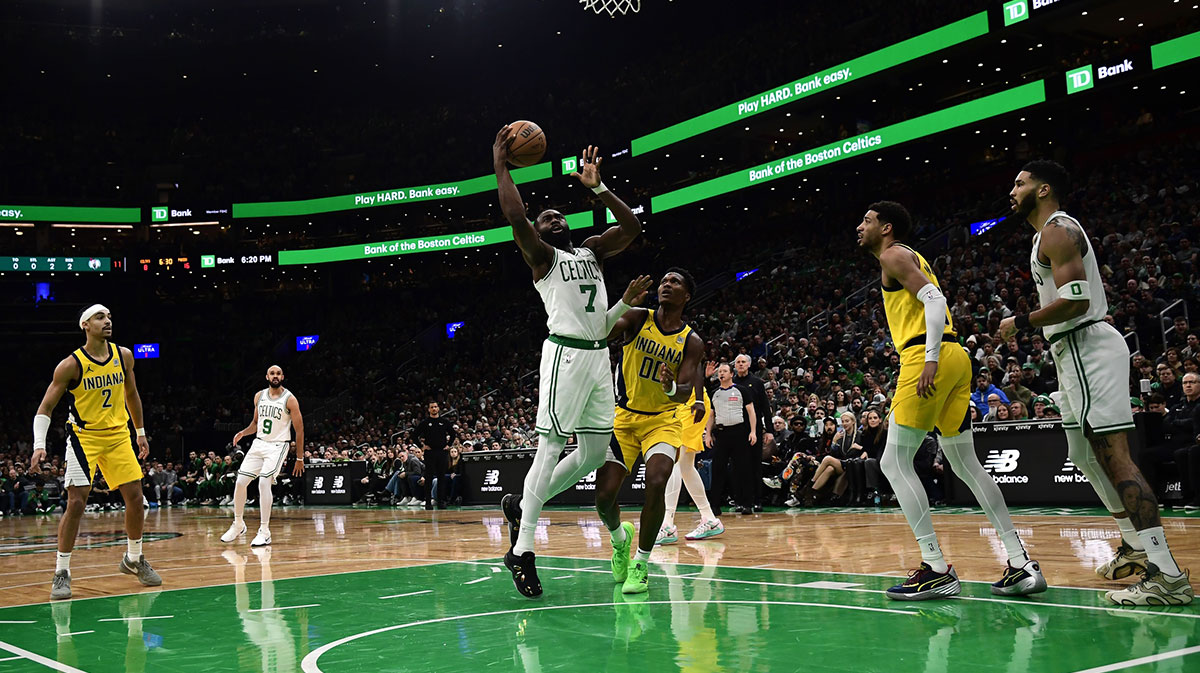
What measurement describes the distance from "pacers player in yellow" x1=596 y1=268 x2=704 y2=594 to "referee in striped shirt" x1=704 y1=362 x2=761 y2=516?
5.38 m

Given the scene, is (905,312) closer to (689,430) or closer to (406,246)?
(689,430)

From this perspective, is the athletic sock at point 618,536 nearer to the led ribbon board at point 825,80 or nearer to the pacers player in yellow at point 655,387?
the pacers player in yellow at point 655,387

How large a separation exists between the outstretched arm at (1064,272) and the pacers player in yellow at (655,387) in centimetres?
244

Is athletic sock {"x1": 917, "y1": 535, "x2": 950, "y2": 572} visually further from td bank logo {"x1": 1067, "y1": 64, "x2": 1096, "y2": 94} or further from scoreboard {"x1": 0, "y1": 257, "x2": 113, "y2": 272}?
scoreboard {"x1": 0, "y1": 257, "x2": 113, "y2": 272}

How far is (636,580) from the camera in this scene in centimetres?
566

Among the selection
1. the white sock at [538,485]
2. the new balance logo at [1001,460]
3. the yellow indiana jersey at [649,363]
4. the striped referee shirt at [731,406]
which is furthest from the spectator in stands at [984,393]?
the white sock at [538,485]

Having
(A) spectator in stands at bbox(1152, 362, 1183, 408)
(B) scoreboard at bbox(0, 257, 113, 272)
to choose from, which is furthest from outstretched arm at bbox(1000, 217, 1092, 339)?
(B) scoreboard at bbox(0, 257, 113, 272)

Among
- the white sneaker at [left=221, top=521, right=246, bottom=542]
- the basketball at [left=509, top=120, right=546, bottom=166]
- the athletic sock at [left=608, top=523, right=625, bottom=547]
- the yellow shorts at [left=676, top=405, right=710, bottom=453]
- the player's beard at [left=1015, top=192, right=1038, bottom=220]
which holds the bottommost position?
the white sneaker at [left=221, top=521, right=246, bottom=542]

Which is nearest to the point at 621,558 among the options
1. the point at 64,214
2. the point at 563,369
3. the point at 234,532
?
the point at 563,369

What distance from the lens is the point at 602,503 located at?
6.14 metres

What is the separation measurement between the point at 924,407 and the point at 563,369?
2078mm

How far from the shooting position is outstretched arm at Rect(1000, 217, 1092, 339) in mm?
4727

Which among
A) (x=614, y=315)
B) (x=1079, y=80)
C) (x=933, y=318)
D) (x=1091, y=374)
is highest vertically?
(x=1079, y=80)

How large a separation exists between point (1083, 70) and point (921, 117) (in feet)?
14.3
